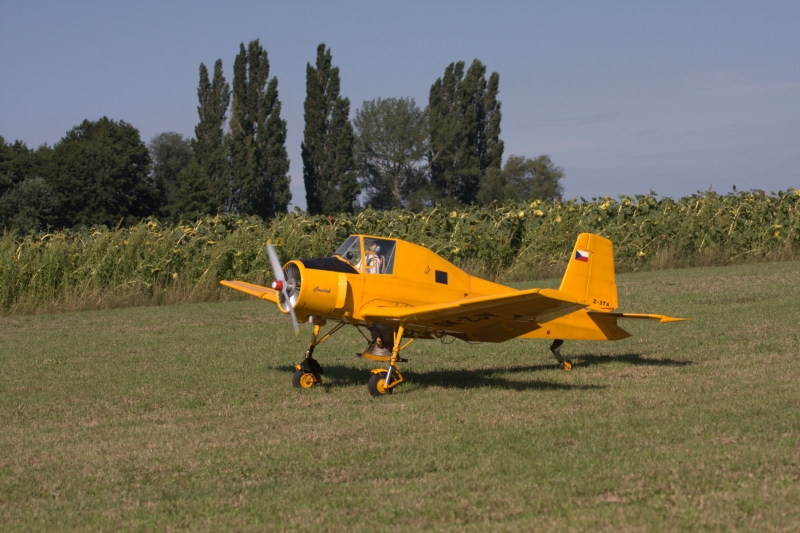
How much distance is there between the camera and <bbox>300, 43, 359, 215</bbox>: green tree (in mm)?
59188

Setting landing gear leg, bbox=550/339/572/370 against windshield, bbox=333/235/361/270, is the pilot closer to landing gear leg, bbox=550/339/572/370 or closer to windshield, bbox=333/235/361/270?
windshield, bbox=333/235/361/270

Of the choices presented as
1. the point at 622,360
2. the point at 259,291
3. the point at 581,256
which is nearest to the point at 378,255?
the point at 259,291

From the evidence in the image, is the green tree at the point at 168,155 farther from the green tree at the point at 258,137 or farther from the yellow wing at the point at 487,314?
the yellow wing at the point at 487,314

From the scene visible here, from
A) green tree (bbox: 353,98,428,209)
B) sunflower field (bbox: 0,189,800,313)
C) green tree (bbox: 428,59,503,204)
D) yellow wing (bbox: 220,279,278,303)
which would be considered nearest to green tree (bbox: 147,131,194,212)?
green tree (bbox: 353,98,428,209)

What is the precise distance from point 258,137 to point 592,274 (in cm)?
5195

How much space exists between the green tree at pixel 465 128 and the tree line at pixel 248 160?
0.09 meters

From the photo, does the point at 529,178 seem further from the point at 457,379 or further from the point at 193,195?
the point at 457,379

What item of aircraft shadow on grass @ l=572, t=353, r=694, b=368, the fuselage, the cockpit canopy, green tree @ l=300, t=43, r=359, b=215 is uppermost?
green tree @ l=300, t=43, r=359, b=215

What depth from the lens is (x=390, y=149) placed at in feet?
271

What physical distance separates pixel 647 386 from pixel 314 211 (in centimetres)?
5205

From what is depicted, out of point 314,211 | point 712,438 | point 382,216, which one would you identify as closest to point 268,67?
A: point 314,211

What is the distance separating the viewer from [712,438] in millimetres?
6207

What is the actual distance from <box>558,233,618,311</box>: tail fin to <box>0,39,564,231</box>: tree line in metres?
43.1

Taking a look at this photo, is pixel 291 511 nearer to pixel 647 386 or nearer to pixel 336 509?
pixel 336 509
